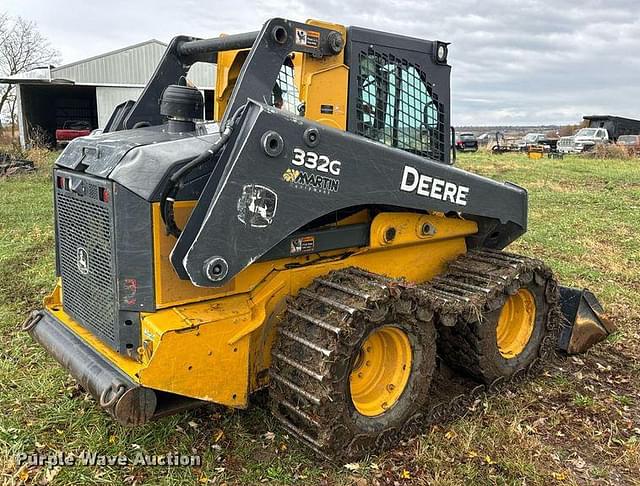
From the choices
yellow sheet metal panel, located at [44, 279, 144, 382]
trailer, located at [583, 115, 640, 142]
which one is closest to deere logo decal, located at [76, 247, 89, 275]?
yellow sheet metal panel, located at [44, 279, 144, 382]

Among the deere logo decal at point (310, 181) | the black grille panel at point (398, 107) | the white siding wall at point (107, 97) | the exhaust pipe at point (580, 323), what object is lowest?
the exhaust pipe at point (580, 323)

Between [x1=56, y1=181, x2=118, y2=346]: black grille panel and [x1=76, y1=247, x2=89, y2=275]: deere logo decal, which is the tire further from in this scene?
[x1=76, y1=247, x2=89, y2=275]: deere logo decal

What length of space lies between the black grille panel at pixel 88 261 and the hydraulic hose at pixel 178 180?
37 centimetres

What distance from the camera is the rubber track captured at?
3668 mm

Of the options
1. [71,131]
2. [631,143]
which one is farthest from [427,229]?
[631,143]

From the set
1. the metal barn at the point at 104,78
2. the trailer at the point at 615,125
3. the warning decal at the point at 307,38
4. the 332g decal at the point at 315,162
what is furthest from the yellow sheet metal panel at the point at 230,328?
the trailer at the point at 615,125

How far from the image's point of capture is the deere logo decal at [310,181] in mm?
3564

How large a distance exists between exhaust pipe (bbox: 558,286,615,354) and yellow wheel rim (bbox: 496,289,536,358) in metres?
0.69

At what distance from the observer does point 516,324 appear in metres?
5.31

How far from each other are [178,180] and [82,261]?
3.61 feet

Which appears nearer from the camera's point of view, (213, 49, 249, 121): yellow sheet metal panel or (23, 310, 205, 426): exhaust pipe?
(23, 310, 205, 426): exhaust pipe

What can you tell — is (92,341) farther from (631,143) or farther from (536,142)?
(536,142)

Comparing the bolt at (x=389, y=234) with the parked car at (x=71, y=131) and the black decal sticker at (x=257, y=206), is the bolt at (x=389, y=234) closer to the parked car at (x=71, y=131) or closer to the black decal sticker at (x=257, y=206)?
the black decal sticker at (x=257, y=206)

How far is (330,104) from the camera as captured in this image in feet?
14.2
